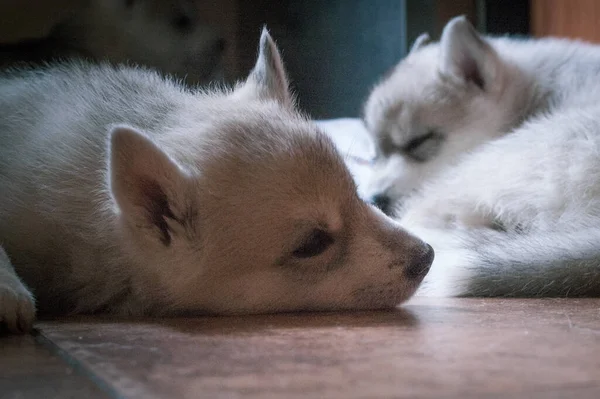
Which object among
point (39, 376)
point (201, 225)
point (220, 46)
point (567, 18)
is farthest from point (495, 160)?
point (567, 18)

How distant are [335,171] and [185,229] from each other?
338 mm

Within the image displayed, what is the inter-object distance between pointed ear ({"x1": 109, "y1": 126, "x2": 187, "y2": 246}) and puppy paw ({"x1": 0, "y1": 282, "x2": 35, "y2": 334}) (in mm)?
252

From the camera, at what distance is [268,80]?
1.89 meters

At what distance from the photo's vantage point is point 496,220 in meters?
2.25

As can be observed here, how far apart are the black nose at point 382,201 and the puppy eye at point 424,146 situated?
0.24 meters

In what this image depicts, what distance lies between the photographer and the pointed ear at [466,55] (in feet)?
9.95

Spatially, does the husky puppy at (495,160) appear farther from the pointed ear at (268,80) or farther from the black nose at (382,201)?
the pointed ear at (268,80)

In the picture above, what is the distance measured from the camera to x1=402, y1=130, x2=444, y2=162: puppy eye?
10.3 feet

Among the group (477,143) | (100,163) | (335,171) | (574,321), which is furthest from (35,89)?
(477,143)

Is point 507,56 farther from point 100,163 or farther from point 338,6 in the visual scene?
point 100,163

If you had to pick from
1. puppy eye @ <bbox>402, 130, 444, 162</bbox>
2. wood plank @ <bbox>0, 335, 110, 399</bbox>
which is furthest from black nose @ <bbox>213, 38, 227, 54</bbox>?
wood plank @ <bbox>0, 335, 110, 399</bbox>

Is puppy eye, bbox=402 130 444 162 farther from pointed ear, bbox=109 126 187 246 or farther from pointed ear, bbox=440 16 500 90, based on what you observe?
pointed ear, bbox=109 126 187 246

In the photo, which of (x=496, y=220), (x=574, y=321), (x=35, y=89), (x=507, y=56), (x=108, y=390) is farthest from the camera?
(x=507, y=56)

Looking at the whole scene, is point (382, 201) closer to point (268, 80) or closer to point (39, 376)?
point (268, 80)
